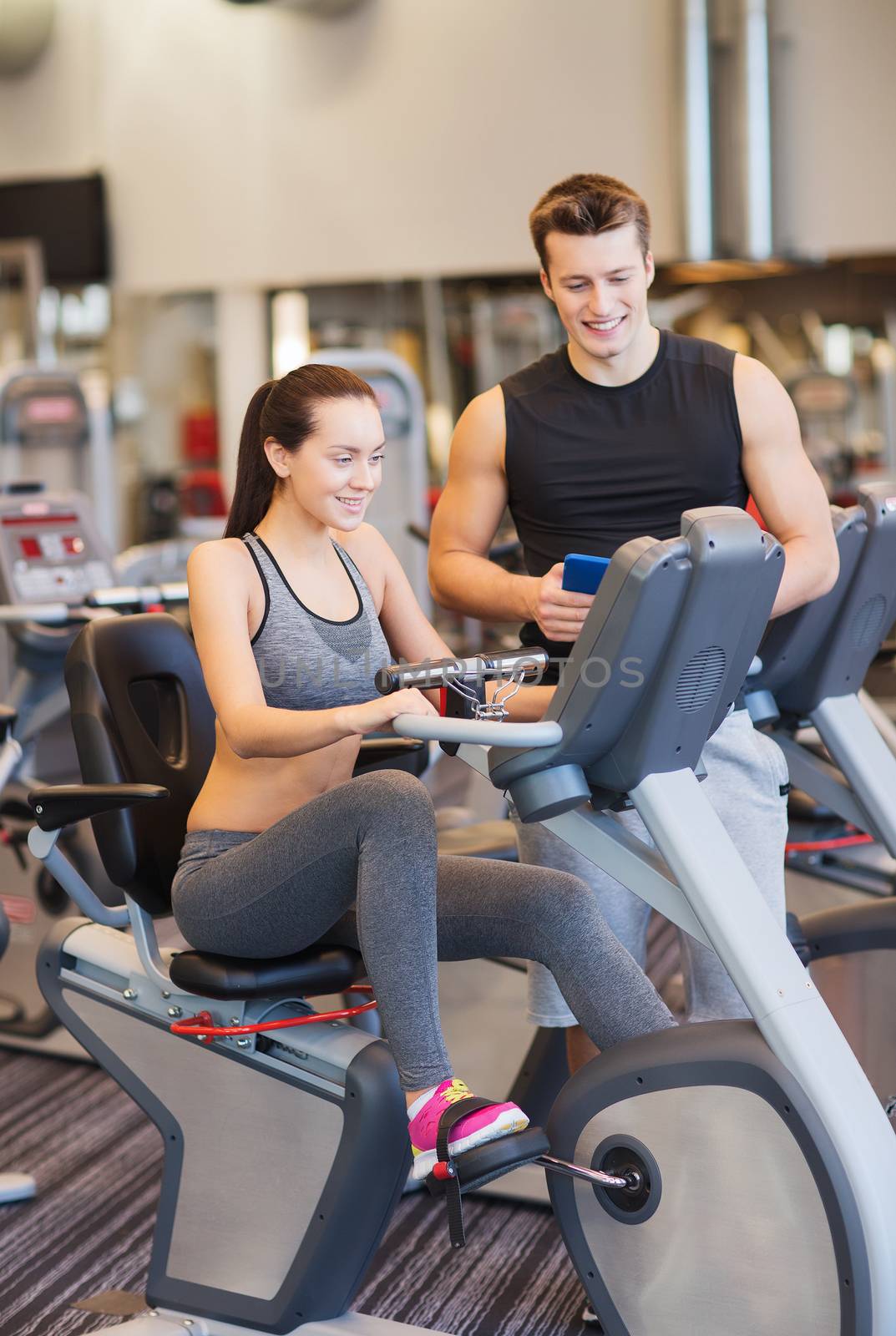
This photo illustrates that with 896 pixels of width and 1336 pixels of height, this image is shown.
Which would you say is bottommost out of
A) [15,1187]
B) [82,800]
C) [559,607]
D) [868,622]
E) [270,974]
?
[15,1187]

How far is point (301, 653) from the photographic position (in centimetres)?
204

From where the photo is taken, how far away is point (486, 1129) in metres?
1.74

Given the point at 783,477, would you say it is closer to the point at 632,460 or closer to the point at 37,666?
the point at 632,460

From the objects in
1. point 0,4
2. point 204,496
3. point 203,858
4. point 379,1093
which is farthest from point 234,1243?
point 0,4

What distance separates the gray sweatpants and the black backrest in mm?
539


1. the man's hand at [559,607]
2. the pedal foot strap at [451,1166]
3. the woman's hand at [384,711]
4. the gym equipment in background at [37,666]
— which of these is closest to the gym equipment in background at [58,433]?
the gym equipment in background at [37,666]

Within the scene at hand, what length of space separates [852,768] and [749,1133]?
0.83 meters

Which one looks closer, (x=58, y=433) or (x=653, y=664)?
(x=653, y=664)

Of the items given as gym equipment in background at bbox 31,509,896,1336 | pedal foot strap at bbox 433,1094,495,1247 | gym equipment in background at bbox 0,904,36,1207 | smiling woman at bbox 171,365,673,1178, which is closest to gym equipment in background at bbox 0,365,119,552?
gym equipment in background at bbox 0,904,36,1207

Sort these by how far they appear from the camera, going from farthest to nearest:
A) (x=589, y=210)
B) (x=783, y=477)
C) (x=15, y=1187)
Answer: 1. (x=15, y=1187)
2. (x=783, y=477)
3. (x=589, y=210)

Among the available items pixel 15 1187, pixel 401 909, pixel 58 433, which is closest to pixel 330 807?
pixel 401 909

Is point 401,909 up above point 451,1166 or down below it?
above

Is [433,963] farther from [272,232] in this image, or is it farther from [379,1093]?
[272,232]

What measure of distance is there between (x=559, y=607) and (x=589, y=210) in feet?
2.02
